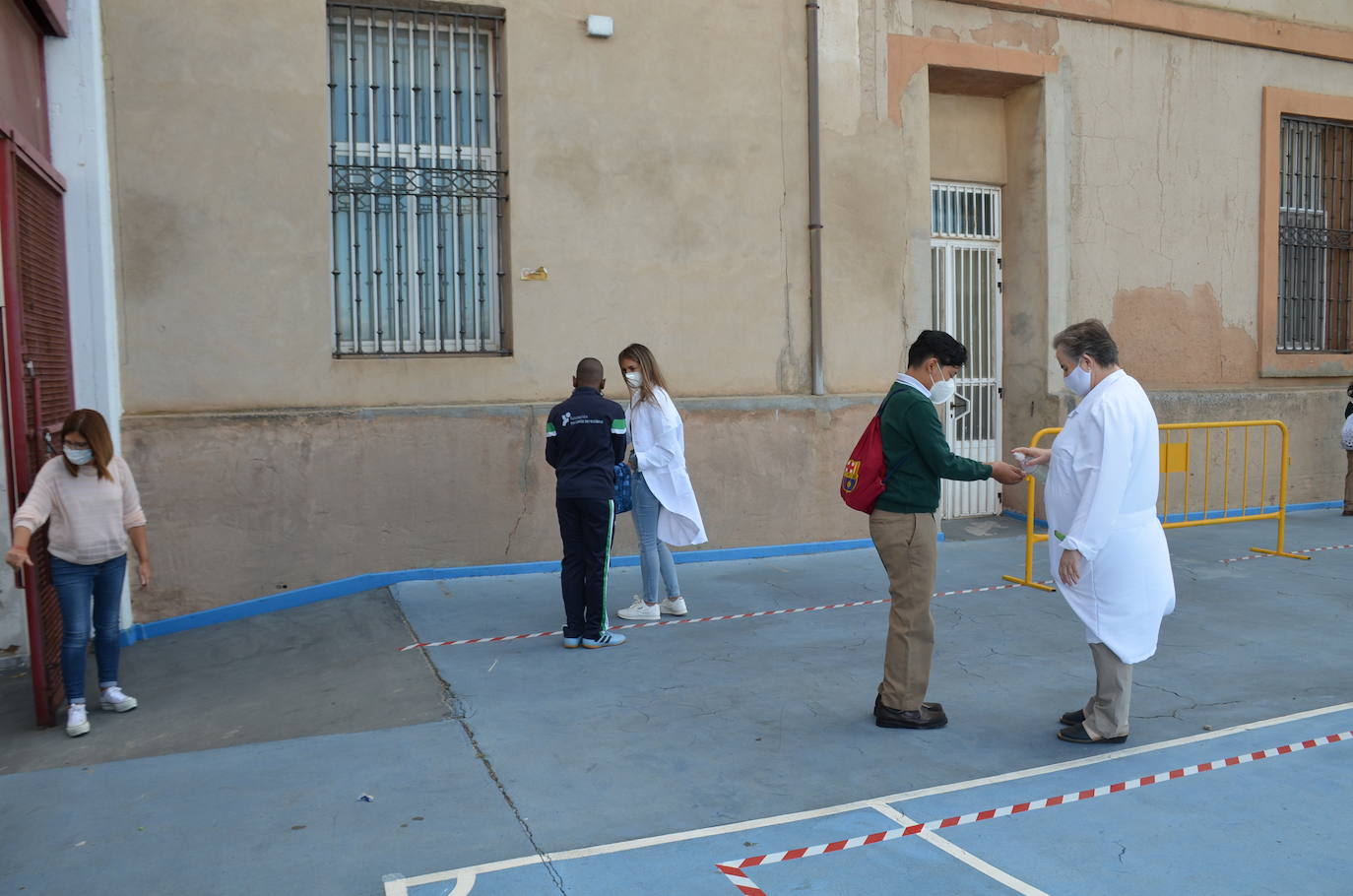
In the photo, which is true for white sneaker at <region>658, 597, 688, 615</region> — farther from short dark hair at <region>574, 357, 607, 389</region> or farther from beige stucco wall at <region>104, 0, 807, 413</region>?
beige stucco wall at <region>104, 0, 807, 413</region>

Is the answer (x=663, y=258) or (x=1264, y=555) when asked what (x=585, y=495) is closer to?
(x=663, y=258)

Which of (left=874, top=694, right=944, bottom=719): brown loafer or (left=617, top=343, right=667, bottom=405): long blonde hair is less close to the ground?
(left=617, top=343, right=667, bottom=405): long blonde hair

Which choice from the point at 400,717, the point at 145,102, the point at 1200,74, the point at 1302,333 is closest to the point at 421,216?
the point at 145,102

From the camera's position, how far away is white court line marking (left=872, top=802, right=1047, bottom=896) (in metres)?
3.63

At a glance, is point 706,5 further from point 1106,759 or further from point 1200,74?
point 1106,759

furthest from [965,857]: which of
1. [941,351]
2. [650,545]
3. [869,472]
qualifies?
[650,545]

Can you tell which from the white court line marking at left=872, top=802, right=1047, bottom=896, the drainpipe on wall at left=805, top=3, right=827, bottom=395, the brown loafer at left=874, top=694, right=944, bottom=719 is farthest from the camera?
the drainpipe on wall at left=805, top=3, right=827, bottom=395

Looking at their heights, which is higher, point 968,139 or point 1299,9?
point 1299,9

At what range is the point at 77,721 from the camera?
5422 millimetres

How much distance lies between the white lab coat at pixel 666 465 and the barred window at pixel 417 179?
200cm

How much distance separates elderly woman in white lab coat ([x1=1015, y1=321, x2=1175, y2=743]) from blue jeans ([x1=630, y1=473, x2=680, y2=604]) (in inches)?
116

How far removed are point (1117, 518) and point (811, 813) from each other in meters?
1.90

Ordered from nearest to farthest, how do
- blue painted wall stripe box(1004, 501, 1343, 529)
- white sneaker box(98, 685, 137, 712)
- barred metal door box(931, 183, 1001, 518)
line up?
white sneaker box(98, 685, 137, 712) → blue painted wall stripe box(1004, 501, 1343, 529) → barred metal door box(931, 183, 1001, 518)

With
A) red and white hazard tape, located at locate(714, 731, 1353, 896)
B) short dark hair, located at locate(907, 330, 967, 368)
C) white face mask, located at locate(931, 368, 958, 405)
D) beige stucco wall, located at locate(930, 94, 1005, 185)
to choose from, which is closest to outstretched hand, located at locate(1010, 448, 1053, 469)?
white face mask, located at locate(931, 368, 958, 405)
